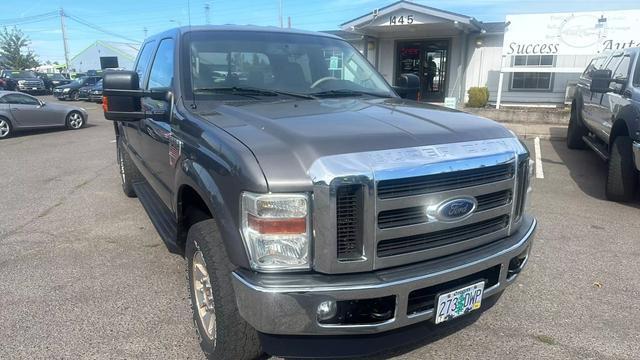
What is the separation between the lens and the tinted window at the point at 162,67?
356 centimetres

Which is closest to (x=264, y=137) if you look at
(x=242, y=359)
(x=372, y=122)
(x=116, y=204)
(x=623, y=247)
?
(x=372, y=122)

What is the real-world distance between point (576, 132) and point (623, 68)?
270 centimetres

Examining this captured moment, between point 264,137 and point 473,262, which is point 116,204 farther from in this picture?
point 473,262

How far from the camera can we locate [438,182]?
7.16 feet

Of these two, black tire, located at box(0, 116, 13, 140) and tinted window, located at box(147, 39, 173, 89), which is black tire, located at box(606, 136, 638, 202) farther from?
black tire, located at box(0, 116, 13, 140)

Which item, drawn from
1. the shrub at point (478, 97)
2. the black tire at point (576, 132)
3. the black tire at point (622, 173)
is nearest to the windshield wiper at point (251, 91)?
the black tire at point (622, 173)

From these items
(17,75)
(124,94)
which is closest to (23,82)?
(17,75)

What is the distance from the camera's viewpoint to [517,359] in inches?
109

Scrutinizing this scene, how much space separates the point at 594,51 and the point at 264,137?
14.3 meters

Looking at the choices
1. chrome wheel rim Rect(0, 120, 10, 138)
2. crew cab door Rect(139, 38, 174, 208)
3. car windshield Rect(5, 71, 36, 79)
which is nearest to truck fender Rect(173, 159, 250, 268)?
crew cab door Rect(139, 38, 174, 208)

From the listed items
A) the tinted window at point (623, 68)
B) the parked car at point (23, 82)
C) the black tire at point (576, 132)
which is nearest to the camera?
the tinted window at point (623, 68)

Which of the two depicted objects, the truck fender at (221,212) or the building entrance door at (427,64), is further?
the building entrance door at (427,64)

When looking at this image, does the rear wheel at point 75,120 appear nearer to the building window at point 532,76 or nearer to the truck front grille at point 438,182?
the building window at point 532,76

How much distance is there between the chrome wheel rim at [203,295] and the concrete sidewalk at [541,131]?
10.2 metres
